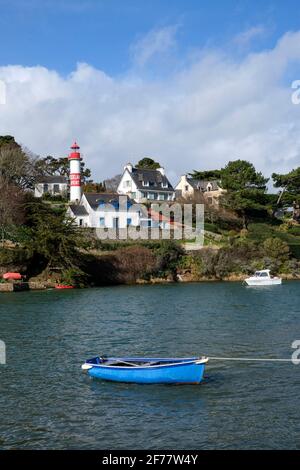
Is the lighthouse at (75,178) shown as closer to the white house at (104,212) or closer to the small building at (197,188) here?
Answer: the white house at (104,212)

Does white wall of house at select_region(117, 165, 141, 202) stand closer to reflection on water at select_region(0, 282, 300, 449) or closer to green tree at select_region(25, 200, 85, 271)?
green tree at select_region(25, 200, 85, 271)

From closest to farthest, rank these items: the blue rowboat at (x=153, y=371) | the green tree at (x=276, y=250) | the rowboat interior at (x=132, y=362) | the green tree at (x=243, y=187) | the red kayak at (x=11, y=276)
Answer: the blue rowboat at (x=153, y=371) < the rowboat interior at (x=132, y=362) < the red kayak at (x=11, y=276) < the green tree at (x=276, y=250) < the green tree at (x=243, y=187)

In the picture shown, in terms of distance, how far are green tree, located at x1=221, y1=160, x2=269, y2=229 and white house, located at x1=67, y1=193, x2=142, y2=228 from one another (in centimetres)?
1718

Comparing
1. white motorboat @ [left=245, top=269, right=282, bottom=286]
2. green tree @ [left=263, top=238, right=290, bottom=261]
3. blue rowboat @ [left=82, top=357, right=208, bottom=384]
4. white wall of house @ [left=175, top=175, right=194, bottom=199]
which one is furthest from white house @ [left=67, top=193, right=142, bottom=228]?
blue rowboat @ [left=82, top=357, right=208, bottom=384]

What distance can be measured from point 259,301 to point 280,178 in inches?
2526

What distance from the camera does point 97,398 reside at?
1852 centimetres

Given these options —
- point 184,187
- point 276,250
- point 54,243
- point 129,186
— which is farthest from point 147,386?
point 184,187

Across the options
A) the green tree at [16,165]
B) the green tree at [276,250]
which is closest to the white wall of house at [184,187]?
the green tree at [16,165]

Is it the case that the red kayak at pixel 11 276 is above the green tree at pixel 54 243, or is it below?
below

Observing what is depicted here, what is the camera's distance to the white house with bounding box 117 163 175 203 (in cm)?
10438

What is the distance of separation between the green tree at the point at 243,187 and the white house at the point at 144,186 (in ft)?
44.3

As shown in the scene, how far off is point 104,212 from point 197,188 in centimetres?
3215

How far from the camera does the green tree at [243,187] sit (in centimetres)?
9450
